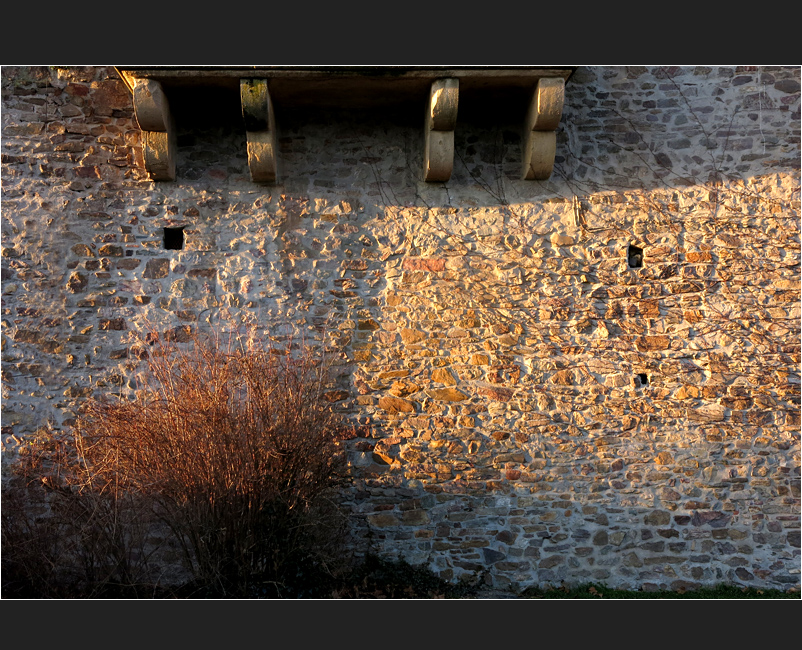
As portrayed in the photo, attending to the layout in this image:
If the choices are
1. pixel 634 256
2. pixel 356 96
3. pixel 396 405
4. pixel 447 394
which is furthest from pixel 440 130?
pixel 396 405

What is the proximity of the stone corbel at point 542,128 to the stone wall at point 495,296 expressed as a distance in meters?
0.14

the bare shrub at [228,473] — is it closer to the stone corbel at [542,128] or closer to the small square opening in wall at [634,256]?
the stone corbel at [542,128]

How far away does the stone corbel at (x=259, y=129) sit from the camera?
5.66 meters

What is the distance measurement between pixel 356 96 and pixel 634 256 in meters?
2.52

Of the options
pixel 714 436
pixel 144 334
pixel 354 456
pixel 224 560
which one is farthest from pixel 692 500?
pixel 144 334

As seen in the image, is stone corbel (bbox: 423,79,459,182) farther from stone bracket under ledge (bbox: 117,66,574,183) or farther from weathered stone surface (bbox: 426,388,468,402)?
weathered stone surface (bbox: 426,388,468,402)

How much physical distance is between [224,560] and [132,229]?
2646mm

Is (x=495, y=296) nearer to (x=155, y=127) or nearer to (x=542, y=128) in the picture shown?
(x=542, y=128)

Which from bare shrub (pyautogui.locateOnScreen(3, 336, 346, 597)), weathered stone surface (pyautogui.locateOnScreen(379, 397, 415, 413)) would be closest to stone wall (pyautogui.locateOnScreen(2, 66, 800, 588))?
weathered stone surface (pyautogui.locateOnScreen(379, 397, 415, 413))

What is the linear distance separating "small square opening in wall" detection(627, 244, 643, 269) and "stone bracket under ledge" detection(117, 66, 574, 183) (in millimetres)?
889

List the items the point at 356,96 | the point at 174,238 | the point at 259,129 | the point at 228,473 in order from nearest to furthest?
the point at 228,473
the point at 259,129
the point at 356,96
the point at 174,238

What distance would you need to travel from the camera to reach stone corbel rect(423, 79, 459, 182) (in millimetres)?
5660

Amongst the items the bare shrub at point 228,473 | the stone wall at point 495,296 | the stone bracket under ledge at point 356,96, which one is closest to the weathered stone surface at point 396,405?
the stone wall at point 495,296

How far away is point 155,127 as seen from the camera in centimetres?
583
